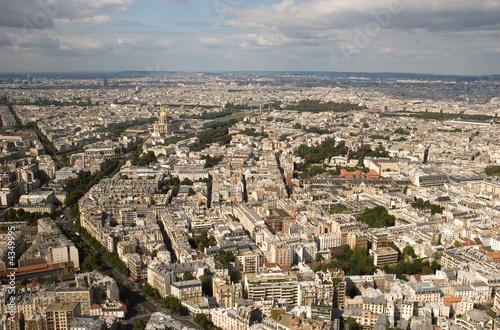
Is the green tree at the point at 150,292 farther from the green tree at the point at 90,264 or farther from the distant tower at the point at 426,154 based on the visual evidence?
the distant tower at the point at 426,154

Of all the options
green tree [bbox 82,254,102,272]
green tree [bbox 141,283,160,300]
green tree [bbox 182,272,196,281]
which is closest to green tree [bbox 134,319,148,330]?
green tree [bbox 141,283,160,300]

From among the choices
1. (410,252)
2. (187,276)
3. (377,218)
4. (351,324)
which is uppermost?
(377,218)

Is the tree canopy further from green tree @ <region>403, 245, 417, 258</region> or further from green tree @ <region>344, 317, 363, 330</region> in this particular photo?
green tree @ <region>344, 317, 363, 330</region>

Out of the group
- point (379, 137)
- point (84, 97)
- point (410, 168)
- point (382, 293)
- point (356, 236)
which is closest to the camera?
point (382, 293)

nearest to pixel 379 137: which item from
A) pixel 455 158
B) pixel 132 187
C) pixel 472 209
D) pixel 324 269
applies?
pixel 455 158

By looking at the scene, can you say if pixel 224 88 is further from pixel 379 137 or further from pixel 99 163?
pixel 99 163

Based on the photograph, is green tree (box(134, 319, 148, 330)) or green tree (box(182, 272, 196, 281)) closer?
green tree (box(134, 319, 148, 330))

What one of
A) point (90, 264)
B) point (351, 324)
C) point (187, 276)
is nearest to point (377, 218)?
point (351, 324)

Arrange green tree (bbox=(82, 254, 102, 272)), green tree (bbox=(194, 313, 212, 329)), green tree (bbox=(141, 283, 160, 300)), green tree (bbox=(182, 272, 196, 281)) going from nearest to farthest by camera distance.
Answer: green tree (bbox=(194, 313, 212, 329))
green tree (bbox=(141, 283, 160, 300))
green tree (bbox=(182, 272, 196, 281))
green tree (bbox=(82, 254, 102, 272))

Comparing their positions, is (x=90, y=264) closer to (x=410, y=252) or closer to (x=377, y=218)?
(x=410, y=252)

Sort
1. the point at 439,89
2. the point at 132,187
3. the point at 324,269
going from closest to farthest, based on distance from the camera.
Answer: the point at 324,269 → the point at 132,187 → the point at 439,89

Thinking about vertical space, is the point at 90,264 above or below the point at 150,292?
above
